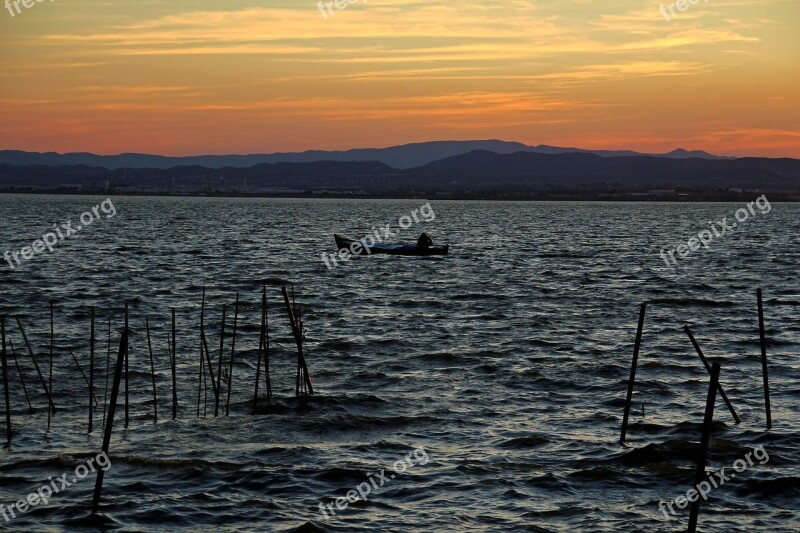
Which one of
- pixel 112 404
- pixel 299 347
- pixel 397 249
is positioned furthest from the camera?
pixel 397 249

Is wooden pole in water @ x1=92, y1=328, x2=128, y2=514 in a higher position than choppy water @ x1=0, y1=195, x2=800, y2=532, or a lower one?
higher

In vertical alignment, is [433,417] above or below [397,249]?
below

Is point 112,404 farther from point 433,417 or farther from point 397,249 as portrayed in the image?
point 397,249

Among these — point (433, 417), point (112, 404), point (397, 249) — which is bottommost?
point (433, 417)

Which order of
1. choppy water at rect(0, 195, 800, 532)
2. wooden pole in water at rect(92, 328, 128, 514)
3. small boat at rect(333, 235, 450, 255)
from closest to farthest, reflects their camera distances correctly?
wooden pole in water at rect(92, 328, 128, 514), choppy water at rect(0, 195, 800, 532), small boat at rect(333, 235, 450, 255)

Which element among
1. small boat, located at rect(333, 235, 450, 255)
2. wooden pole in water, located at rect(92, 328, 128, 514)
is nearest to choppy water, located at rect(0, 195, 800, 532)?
wooden pole in water, located at rect(92, 328, 128, 514)

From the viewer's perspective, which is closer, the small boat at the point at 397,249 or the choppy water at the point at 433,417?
the choppy water at the point at 433,417

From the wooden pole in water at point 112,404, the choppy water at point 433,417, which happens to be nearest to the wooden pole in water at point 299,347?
the choppy water at point 433,417

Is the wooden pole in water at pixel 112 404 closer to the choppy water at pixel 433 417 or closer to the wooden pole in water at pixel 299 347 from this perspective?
the choppy water at pixel 433 417

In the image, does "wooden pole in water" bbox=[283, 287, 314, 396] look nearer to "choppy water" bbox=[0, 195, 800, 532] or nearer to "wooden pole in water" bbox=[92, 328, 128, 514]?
"choppy water" bbox=[0, 195, 800, 532]

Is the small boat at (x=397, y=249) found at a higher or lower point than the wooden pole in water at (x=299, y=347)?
lower

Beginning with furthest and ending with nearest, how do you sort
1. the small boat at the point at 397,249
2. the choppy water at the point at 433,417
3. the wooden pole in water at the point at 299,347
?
the small boat at the point at 397,249 → the wooden pole in water at the point at 299,347 → the choppy water at the point at 433,417

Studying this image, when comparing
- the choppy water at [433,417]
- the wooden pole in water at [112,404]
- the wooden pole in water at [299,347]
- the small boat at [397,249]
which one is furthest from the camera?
the small boat at [397,249]

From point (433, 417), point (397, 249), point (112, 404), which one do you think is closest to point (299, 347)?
point (433, 417)
